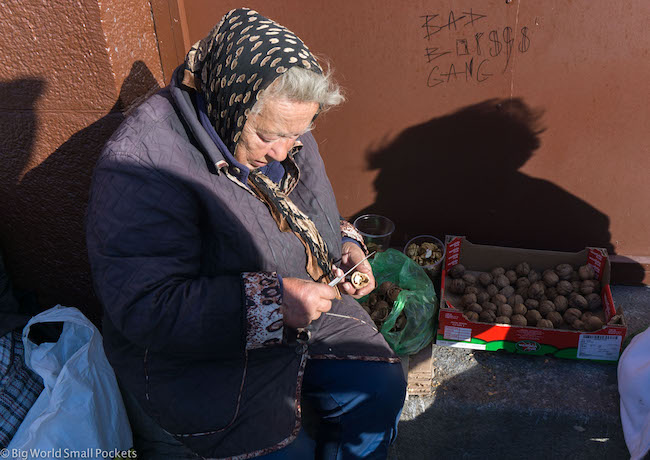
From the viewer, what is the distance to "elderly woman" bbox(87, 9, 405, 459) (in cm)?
154

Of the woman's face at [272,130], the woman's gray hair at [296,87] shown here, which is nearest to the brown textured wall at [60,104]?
the woman's face at [272,130]

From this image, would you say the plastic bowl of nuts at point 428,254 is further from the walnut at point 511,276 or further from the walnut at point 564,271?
the walnut at point 564,271

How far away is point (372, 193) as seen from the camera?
341cm

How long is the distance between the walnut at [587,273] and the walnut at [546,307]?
1.01 ft

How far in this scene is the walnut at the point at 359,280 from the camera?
2.21m

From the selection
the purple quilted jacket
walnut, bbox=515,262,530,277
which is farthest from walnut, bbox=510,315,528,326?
the purple quilted jacket

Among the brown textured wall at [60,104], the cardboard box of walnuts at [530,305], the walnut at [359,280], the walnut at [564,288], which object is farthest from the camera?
the walnut at [564,288]

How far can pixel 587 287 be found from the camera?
2.98m

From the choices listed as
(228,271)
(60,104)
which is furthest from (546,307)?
(60,104)

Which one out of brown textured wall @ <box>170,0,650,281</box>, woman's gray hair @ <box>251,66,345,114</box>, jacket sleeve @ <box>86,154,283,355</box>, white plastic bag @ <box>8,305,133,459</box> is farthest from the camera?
brown textured wall @ <box>170,0,650,281</box>

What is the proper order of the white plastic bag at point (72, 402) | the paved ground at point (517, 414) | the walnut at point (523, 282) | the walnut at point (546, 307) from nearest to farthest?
the white plastic bag at point (72, 402), the paved ground at point (517, 414), the walnut at point (546, 307), the walnut at point (523, 282)

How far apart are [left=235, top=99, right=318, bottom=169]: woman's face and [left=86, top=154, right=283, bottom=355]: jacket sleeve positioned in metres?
0.30

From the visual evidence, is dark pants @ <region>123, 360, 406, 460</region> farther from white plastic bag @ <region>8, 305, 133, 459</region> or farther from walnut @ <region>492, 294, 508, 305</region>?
walnut @ <region>492, 294, 508, 305</region>

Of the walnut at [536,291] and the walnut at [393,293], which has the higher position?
the walnut at [393,293]
